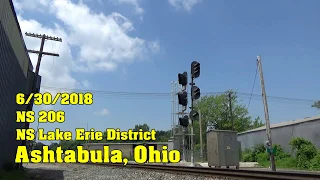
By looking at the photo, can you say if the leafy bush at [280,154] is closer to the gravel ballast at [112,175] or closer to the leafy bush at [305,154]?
the leafy bush at [305,154]

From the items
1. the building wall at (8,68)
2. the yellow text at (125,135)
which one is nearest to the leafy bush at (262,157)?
the yellow text at (125,135)

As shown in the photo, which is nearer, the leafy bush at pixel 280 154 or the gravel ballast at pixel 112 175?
the gravel ballast at pixel 112 175

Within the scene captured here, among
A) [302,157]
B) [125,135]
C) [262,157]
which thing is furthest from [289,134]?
[125,135]

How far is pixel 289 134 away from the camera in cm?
3466

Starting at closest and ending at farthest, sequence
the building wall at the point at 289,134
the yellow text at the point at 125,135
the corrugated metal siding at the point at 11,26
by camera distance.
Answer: the corrugated metal siding at the point at 11,26 < the yellow text at the point at 125,135 < the building wall at the point at 289,134

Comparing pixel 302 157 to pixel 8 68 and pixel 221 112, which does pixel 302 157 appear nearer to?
pixel 8 68

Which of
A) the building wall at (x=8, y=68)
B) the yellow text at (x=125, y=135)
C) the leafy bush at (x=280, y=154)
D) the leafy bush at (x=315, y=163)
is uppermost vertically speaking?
the building wall at (x=8, y=68)

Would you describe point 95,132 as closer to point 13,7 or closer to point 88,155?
point 88,155

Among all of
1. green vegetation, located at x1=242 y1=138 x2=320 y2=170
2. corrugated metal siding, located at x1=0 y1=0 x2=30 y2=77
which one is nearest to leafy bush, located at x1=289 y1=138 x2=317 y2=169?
green vegetation, located at x1=242 y1=138 x2=320 y2=170

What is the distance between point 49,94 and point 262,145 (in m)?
28.6

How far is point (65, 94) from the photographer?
16766mm

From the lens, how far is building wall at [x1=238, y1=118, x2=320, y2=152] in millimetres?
29938

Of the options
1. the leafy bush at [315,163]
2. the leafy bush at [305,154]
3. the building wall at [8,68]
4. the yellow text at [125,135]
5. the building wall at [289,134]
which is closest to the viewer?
the building wall at [8,68]

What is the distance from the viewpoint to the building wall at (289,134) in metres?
29.9
